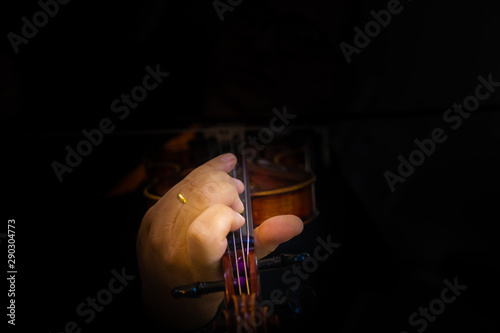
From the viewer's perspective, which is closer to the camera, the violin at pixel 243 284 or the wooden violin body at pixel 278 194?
the violin at pixel 243 284

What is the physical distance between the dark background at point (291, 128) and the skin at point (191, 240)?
10 cm

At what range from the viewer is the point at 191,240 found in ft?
1.74

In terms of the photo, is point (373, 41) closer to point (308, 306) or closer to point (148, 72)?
point (148, 72)

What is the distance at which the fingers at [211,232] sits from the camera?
20.2 inches

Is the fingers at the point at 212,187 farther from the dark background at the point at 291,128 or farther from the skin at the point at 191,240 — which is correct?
the dark background at the point at 291,128

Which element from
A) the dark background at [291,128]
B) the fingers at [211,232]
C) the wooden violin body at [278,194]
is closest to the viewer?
the fingers at [211,232]

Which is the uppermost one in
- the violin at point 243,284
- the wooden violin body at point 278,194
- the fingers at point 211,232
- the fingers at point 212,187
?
the wooden violin body at point 278,194

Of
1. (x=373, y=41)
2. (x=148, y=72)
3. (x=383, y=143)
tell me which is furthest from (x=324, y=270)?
(x=373, y=41)

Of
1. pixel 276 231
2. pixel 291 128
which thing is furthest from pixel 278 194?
pixel 291 128

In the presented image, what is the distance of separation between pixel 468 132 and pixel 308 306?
2.37 meters

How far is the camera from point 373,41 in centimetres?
281

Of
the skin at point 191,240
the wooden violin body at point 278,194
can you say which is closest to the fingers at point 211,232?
the skin at point 191,240

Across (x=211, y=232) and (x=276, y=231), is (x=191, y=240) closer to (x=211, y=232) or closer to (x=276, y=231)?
(x=211, y=232)

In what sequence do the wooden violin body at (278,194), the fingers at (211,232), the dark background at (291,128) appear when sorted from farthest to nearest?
the dark background at (291,128) → the wooden violin body at (278,194) → the fingers at (211,232)
